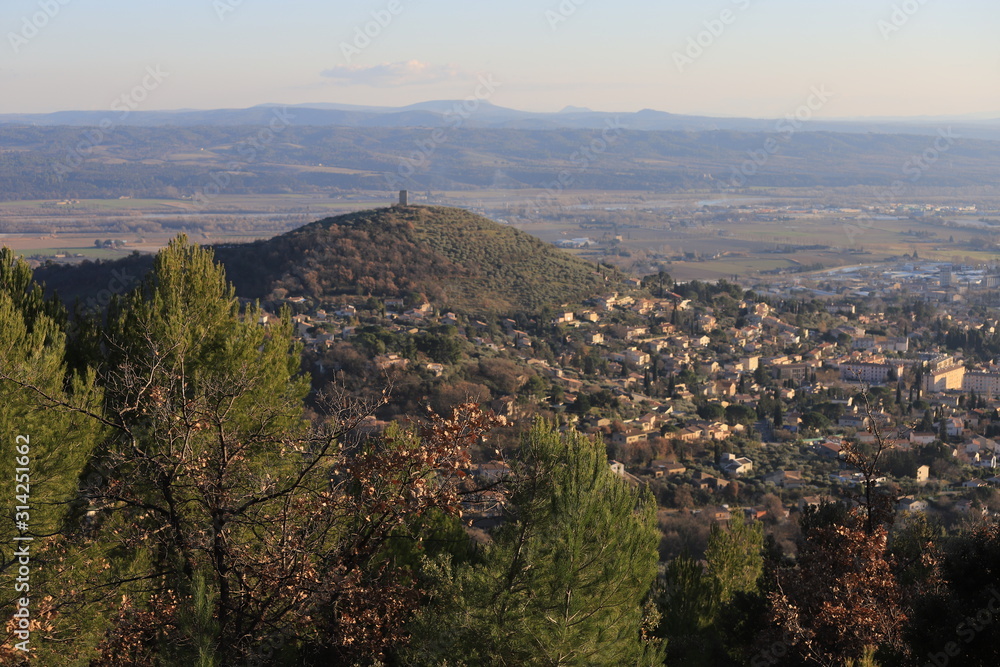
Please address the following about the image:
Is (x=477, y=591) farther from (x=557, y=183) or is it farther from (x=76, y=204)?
(x=557, y=183)

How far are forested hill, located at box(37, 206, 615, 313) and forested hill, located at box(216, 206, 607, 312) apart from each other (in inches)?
1.6

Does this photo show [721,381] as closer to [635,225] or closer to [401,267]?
[401,267]

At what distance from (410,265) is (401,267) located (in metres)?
0.44

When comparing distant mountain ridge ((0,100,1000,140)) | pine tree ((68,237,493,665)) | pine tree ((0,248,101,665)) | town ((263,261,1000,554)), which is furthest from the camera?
distant mountain ridge ((0,100,1000,140))

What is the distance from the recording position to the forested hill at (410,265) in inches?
1500

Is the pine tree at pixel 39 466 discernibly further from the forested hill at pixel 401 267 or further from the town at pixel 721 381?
the forested hill at pixel 401 267

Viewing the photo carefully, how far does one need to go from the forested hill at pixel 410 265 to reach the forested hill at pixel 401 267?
41 millimetres

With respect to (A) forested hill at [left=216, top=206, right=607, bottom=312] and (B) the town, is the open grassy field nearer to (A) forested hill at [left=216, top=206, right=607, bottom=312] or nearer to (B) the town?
(A) forested hill at [left=216, top=206, right=607, bottom=312]

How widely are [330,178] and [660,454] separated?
3540 inches

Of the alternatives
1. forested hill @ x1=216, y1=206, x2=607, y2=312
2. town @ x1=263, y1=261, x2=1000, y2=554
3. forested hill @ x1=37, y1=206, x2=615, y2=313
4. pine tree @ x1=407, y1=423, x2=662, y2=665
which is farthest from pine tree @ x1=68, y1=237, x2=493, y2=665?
forested hill @ x1=216, y1=206, x2=607, y2=312

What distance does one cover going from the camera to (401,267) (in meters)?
40.3

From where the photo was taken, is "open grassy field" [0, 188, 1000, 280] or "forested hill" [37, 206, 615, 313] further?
"open grassy field" [0, 188, 1000, 280]

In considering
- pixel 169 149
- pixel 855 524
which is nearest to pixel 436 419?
pixel 855 524

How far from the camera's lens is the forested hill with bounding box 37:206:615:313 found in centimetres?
3719
